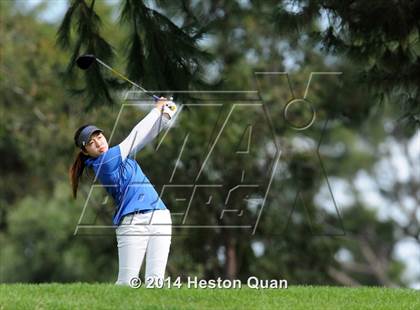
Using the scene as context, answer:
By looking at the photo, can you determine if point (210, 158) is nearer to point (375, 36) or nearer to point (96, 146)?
point (375, 36)

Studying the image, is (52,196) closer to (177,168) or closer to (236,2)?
(177,168)

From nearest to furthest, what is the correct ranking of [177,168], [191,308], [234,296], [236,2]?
[191,308]
[234,296]
[236,2]
[177,168]

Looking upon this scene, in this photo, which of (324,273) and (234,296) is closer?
(234,296)

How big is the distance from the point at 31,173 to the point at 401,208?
564 inches

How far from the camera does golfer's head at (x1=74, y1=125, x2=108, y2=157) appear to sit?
359 inches

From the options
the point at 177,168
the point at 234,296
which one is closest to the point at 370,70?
the point at 234,296

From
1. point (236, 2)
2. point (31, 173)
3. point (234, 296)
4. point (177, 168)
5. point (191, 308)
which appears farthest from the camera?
point (31, 173)

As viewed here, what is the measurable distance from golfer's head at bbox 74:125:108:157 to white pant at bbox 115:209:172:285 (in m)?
0.64

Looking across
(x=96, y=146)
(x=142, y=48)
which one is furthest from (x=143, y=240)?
(x=142, y=48)

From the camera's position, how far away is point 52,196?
3136 cm

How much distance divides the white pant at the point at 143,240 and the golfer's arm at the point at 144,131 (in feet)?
1.84


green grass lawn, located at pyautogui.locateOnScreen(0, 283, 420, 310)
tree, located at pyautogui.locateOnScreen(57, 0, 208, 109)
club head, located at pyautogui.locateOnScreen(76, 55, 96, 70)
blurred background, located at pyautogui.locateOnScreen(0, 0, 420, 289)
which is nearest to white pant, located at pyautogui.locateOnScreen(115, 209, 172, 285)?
green grass lawn, located at pyautogui.locateOnScreen(0, 283, 420, 310)

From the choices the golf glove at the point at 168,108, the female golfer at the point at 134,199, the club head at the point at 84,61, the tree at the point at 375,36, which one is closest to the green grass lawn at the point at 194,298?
the female golfer at the point at 134,199

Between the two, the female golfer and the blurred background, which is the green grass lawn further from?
the blurred background
